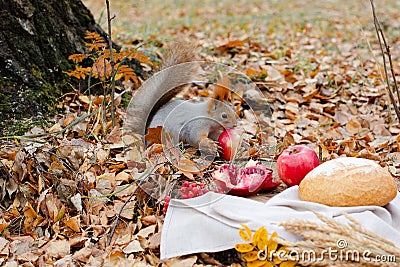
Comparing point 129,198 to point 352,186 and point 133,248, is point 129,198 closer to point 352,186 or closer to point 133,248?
point 133,248

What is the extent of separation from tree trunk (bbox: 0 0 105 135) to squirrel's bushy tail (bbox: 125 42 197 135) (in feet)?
1.71

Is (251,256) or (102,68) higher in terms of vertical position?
(102,68)

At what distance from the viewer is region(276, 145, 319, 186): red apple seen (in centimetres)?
228

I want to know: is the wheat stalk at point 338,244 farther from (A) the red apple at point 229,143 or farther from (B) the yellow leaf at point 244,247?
(A) the red apple at point 229,143

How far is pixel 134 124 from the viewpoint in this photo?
2617mm

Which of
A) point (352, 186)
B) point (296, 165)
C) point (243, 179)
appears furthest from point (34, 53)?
point (352, 186)

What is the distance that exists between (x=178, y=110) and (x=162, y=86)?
0.16 meters

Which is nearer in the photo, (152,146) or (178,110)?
(152,146)

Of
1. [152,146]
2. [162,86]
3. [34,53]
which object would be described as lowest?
[152,146]

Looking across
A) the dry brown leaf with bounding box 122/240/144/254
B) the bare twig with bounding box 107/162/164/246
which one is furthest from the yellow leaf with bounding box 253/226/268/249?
the bare twig with bounding box 107/162/164/246

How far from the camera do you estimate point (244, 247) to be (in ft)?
6.06

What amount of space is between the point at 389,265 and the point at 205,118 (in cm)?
118

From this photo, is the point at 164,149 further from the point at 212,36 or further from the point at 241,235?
the point at 212,36

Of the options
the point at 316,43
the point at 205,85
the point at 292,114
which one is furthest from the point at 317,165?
the point at 316,43
